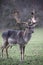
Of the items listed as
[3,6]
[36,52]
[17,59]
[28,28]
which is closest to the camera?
[28,28]

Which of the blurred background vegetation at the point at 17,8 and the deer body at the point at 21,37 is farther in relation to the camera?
the blurred background vegetation at the point at 17,8

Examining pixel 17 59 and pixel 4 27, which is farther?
pixel 4 27

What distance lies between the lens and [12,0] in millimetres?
21344

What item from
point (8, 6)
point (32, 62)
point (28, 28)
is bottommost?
point (32, 62)

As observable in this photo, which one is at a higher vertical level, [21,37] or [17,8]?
[17,8]

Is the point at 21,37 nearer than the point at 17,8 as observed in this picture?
Yes

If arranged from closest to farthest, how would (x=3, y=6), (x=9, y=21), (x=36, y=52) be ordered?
1. (x=36, y=52)
2. (x=9, y=21)
3. (x=3, y=6)

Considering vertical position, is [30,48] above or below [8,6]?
below

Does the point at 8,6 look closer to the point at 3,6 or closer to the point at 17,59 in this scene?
the point at 3,6

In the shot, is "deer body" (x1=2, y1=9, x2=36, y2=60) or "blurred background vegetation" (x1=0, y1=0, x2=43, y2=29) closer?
"deer body" (x1=2, y1=9, x2=36, y2=60)

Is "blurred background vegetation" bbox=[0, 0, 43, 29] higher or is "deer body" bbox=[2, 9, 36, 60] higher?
"blurred background vegetation" bbox=[0, 0, 43, 29]

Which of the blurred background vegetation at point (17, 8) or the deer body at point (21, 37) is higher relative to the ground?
the blurred background vegetation at point (17, 8)

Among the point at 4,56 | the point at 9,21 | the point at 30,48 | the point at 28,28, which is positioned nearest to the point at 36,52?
the point at 30,48

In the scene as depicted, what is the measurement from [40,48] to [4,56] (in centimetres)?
258
